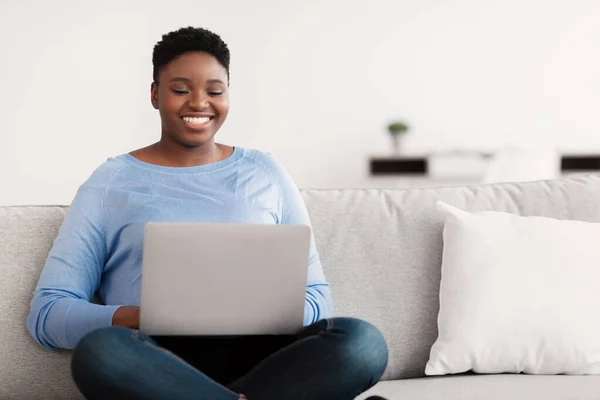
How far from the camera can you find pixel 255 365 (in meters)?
1.53

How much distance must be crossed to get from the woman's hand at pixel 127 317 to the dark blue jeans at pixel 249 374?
0.09 metres

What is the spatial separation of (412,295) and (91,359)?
823mm

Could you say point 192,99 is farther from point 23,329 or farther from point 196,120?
point 23,329

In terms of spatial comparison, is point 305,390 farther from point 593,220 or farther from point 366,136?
point 366,136

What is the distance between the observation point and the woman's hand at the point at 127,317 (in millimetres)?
1538

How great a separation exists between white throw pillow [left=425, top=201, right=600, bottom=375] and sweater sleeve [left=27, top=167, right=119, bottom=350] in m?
0.75

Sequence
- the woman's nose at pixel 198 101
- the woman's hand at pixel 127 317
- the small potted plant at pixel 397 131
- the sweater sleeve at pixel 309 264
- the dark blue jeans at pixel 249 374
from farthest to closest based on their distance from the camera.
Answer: the small potted plant at pixel 397 131, the woman's nose at pixel 198 101, the sweater sleeve at pixel 309 264, the woman's hand at pixel 127 317, the dark blue jeans at pixel 249 374

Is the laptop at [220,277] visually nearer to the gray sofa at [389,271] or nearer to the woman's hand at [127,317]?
Result: the woman's hand at [127,317]

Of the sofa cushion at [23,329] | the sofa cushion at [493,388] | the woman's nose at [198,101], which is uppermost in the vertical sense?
the woman's nose at [198,101]

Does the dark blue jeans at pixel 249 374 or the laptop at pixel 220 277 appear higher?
the laptop at pixel 220 277

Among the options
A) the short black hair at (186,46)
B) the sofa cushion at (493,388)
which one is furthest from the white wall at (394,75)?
the sofa cushion at (493,388)

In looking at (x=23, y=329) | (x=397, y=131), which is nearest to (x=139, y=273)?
(x=23, y=329)

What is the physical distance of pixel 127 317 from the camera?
1550 millimetres

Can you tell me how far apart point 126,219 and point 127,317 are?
10.2 inches
